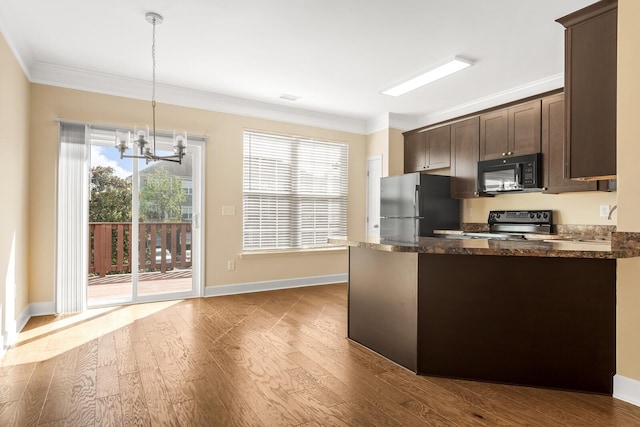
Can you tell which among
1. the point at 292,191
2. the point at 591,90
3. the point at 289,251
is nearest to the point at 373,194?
the point at 292,191

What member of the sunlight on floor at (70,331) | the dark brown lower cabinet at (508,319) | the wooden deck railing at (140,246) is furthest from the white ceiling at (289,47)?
the sunlight on floor at (70,331)

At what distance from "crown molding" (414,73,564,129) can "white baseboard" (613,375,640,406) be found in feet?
10.0

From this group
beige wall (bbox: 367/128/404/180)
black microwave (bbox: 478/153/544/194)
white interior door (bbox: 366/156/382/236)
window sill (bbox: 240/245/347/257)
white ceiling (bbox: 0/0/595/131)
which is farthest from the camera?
white interior door (bbox: 366/156/382/236)

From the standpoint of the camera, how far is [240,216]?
4.98 metres

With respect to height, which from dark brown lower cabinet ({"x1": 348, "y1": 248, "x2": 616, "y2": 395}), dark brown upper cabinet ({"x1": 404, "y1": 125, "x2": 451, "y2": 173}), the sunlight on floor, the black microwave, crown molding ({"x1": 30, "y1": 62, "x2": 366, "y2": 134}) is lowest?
the sunlight on floor

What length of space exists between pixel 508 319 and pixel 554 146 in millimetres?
2512

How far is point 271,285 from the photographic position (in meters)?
5.19

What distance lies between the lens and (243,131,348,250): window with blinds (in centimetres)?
510

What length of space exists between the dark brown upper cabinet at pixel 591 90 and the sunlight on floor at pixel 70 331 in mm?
4026

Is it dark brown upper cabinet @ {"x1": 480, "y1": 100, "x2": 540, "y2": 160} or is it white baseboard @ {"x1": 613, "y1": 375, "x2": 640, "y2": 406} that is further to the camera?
dark brown upper cabinet @ {"x1": 480, "y1": 100, "x2": 540, "y2": 160}

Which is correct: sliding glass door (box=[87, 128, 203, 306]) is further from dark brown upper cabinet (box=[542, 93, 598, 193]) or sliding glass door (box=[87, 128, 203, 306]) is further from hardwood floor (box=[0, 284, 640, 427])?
dark brown upper cabinet (box=[542, 93, 598, 193])

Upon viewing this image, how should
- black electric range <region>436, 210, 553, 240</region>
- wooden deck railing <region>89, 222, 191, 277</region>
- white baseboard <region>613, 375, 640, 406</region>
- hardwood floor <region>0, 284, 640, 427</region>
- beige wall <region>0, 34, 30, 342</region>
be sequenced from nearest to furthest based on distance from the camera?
hardwood floor <region>0, 284, 640, 427</region>
white baseboard <region>613, 375, 640, 406</region>
beige wall <region>0, 34, 30, 342</region>
black electric range <region>436, 210, 553, 240</region>
wooden deck railing <region>89, 222, 191, 277</region>

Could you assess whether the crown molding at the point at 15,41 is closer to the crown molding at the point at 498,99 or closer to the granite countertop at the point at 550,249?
the granite countertop at the point at 550,249

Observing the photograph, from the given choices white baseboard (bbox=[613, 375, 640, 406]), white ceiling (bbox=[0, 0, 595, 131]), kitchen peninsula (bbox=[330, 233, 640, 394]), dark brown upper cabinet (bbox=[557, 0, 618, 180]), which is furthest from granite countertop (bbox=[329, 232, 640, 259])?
white ceiling (bbox=[0, 0, 595, 131])
